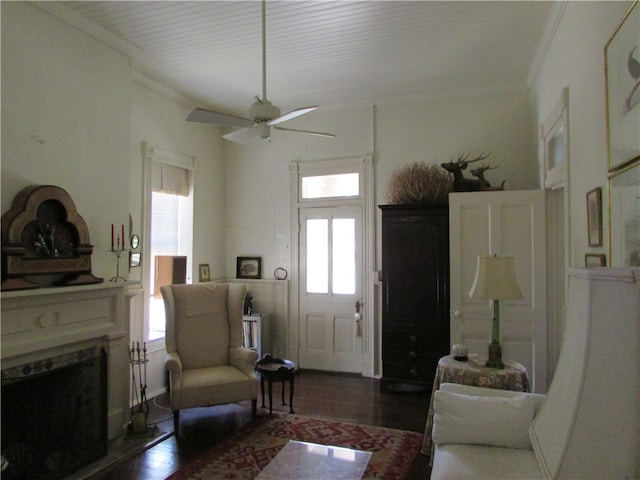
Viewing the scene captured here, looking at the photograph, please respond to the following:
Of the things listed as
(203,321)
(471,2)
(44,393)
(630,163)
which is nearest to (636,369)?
(630,163)

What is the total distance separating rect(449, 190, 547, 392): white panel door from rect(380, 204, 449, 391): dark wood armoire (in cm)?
16

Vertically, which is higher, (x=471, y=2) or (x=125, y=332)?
(x=471, y=2)

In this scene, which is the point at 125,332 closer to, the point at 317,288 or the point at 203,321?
the point at 203,321

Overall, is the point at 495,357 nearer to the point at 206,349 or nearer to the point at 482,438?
the point at 482,438

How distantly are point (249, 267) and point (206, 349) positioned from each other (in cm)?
174

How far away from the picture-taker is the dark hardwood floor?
2.80 m

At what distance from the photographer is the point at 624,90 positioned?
5.71 feet

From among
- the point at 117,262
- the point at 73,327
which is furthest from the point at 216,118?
the point at 73,327

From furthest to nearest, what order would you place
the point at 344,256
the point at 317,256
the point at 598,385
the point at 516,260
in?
the point at 317,256 < the point at 344,256 < the point at 516,260 < the point at 598,385

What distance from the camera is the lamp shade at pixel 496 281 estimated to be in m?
2.69

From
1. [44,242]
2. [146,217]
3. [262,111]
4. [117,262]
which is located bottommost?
[117,262]

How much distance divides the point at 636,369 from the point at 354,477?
Answer: 207 cm

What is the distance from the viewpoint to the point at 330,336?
5023 millimetres

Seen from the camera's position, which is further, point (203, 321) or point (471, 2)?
point (203, 321)
